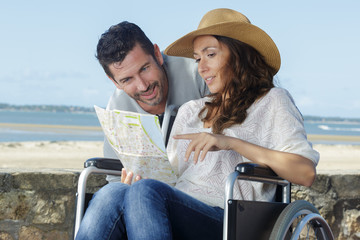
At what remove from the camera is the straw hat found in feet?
7.00

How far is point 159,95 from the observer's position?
2.67 m

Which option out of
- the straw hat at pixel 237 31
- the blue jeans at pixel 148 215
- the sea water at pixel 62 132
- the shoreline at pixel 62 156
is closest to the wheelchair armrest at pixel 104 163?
the blue jeans at pixel 148 215

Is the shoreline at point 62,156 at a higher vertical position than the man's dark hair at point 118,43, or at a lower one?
lower

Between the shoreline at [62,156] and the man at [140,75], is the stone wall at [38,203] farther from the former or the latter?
the shoreline at [62,156]

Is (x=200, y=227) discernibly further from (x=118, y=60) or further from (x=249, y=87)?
(x=118, y=60)

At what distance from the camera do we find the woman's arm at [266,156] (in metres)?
1.83

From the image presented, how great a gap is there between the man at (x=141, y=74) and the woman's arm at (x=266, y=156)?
76 cm

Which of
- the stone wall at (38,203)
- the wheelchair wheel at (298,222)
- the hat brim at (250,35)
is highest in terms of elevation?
the hat brim at (250,35)

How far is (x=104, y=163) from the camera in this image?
84.6 inches

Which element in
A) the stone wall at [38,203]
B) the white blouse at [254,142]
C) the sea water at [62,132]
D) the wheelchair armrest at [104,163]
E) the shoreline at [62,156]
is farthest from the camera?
the sea water at [62,132]

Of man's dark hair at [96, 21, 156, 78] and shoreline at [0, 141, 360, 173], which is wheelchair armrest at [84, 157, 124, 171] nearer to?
man's dark hair at [96, 21, 156, 78]

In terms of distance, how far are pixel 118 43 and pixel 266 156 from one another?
3.56 ft

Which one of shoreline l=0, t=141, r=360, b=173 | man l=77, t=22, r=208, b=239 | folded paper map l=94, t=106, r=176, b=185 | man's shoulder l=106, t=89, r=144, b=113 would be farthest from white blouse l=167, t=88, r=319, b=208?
shoreline l=0, t=141, r=360, b=173

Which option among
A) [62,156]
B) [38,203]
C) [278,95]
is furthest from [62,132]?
[278,95]
